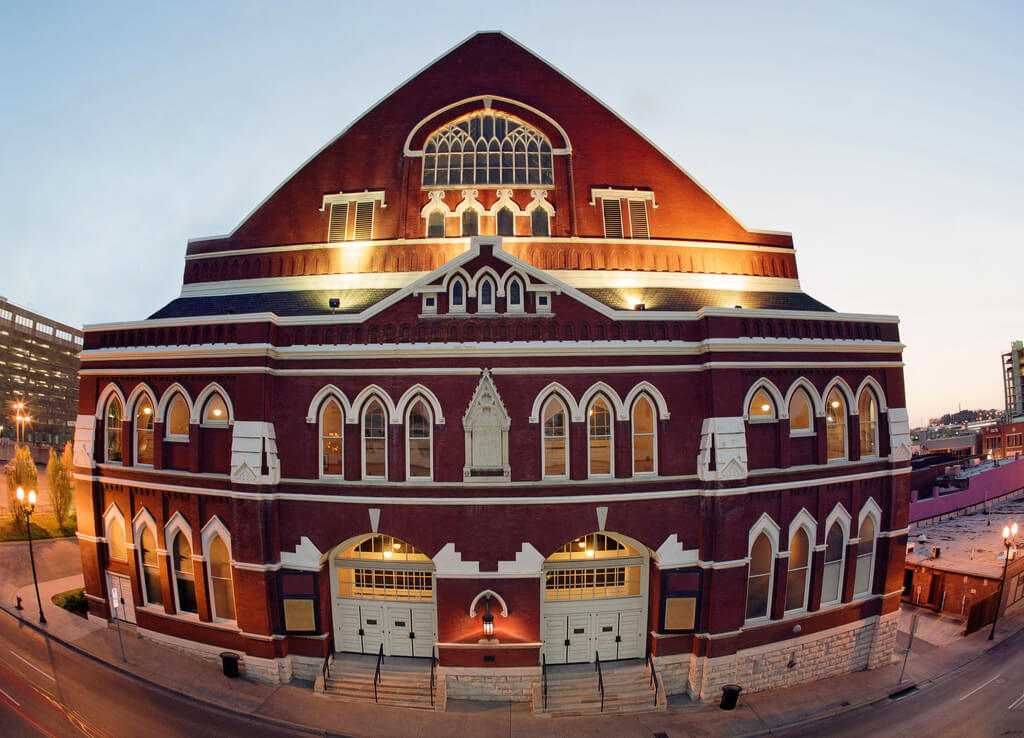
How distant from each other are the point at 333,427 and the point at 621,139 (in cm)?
1584

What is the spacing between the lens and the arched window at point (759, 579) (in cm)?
1524

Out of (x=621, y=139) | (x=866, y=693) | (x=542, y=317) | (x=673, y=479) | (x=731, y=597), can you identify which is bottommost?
(x=866, y=693)

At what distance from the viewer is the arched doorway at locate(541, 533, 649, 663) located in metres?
15.3

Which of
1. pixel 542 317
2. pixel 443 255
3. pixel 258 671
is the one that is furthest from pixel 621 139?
pixel 258 671

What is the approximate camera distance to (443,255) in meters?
18.4

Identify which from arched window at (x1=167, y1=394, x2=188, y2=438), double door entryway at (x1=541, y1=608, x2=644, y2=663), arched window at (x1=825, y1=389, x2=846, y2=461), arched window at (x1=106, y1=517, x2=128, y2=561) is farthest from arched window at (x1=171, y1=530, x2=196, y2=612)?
arched window at (x1=825, y1=389, x2=846, y2=461)

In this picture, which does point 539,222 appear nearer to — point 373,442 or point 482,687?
point 373,442

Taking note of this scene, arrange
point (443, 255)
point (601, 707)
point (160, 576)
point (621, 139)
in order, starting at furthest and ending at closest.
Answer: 1. point (621, 139)
2. point (443, 255)
3. point (160, 576)
4. point (601, 707)

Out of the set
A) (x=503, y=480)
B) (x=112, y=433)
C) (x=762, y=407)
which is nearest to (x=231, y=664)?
(x=112, y=433)

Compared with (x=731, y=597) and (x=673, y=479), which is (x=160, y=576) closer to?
(x=673, y=479)

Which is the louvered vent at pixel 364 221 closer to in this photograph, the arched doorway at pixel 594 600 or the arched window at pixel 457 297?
the arched window at pixel 457 297

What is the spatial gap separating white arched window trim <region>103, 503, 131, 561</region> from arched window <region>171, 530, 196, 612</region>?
1915mm

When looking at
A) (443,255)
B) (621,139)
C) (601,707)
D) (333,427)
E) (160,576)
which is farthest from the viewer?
(621,139)

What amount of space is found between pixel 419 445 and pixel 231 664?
8.92m
